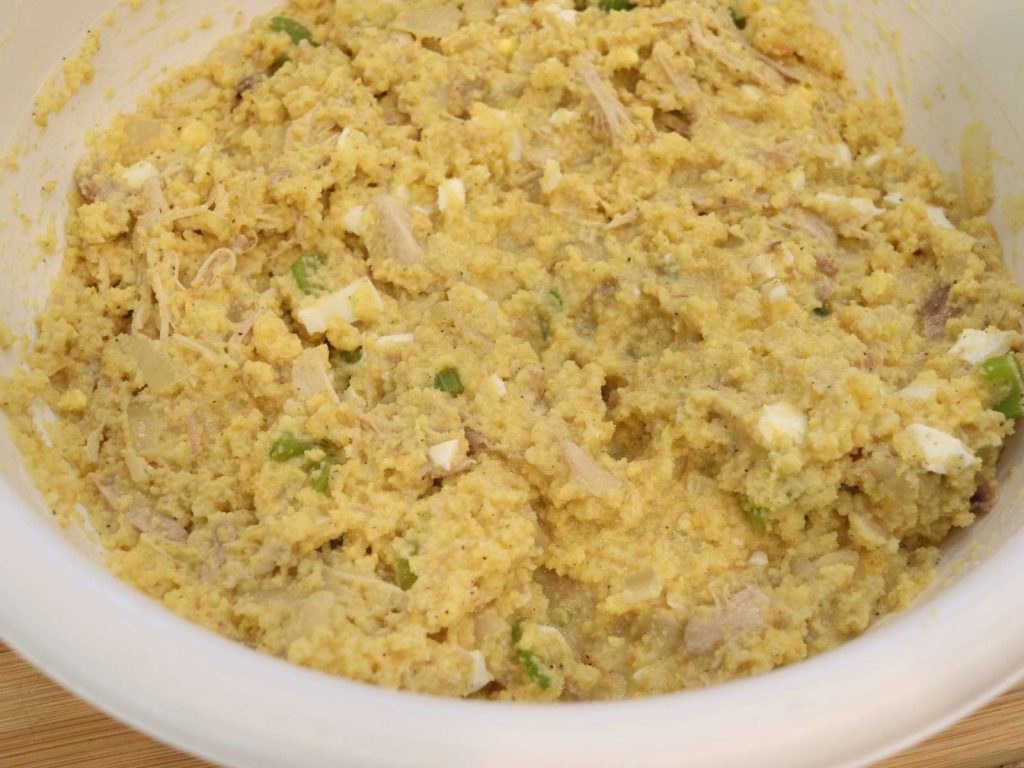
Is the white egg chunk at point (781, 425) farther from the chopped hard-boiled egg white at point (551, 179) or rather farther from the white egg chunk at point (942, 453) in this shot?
the chopped hard-boiled egg white at point (551, 179)

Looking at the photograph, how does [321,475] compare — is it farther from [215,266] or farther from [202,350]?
[215,266]

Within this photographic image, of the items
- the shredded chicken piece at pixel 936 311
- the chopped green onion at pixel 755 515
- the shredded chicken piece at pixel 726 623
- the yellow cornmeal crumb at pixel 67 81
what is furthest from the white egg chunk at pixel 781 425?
the yellow cornmeal crumb at pixel 67 81

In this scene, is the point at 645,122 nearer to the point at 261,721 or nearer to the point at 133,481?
the point at 133,481

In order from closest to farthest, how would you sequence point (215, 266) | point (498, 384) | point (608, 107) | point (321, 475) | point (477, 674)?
1. point (477, 674)
2. point (321, 475)
3. point (498, 384)
4. point (215, 266)
5. point (608, 107)

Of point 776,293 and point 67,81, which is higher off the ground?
point 776,293

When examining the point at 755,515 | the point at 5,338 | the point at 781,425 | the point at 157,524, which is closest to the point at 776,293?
the point at 781,425

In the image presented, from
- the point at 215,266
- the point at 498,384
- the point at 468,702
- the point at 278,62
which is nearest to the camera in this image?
the point at 468,702
